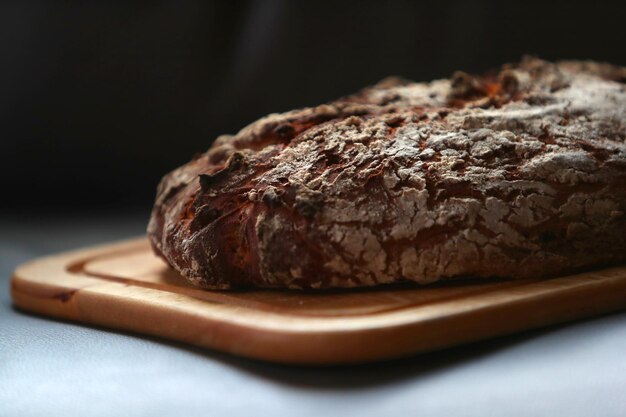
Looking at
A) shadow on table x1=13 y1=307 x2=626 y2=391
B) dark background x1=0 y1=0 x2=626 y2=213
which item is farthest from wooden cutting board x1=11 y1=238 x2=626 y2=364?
dark background x1=0 y1=0 x2=626 y2=213

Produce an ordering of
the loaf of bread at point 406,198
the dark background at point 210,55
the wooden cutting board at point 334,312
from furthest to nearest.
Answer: the dark background at point 210,55 < the loaf of bread at point 406,198 < the wooden cutting board at point 334,312

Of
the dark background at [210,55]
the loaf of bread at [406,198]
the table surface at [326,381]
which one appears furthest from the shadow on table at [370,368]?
the dark background at [210,55]

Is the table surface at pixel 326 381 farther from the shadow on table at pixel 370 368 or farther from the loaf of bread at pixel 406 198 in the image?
the loaf of bread at pixel 406 198

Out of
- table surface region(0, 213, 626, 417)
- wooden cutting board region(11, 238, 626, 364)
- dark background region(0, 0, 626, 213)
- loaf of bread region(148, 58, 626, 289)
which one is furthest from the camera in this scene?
dark background region(0, 0, 626, 213)

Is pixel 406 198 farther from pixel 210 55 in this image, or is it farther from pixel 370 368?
A: pixel 210 55

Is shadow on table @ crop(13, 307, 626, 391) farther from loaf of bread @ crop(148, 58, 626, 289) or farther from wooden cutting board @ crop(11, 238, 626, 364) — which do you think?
loaf of bread @ crop(148, 58, 626, 289)

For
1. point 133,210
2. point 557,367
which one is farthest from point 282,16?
point 557,367

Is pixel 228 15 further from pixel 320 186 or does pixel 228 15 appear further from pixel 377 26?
pixel 320 186
